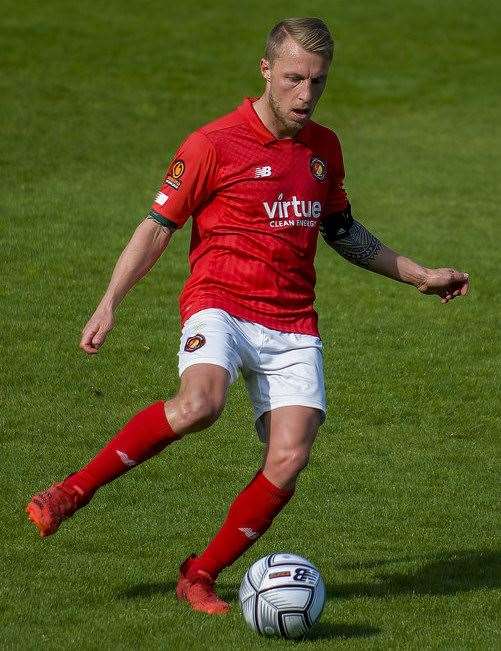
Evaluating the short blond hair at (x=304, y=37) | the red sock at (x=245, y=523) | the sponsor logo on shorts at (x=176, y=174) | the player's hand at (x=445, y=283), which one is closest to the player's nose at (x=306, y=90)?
the short blond hair at (x=304, y=37)

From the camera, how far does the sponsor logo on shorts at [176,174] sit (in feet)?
21.1

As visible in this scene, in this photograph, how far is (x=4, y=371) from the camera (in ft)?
35.0

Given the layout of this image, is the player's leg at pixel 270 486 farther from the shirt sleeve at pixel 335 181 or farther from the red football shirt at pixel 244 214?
the shirt sleeve at pixel 335 181

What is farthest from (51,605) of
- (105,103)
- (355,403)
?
(105,103)

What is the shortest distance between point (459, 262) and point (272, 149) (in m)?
7.53

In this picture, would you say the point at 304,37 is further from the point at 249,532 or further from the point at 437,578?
the point at 437,578

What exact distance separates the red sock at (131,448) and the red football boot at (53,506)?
0.04m

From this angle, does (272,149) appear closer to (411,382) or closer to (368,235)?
(368,235)

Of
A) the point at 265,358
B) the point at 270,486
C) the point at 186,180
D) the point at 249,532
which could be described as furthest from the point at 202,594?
the point at 186,180

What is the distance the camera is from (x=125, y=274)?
6.29 metres

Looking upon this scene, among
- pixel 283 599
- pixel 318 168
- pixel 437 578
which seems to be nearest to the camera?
pixel 283 599

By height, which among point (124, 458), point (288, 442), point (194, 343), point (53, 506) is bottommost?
point (53, 506)

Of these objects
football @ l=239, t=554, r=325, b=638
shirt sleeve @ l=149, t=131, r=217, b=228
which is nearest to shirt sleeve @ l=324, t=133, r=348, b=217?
shirt sleeve @ l=149, t=131, r=217, b=228

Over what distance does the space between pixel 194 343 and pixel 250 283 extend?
0.45 metres
